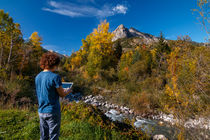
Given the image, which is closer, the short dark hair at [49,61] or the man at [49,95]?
the man at [49,95]

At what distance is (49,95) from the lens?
74.8 inches

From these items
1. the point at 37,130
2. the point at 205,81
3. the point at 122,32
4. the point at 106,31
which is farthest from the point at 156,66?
the point at 122,32

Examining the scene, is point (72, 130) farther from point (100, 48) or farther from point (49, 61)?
point (100, 48)

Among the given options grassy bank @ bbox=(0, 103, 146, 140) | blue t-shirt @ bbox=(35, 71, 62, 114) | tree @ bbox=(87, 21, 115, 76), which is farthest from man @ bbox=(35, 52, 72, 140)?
tree @ bbox=(87, 21, 115, 76)

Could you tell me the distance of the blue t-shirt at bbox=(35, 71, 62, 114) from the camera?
73.6 inches

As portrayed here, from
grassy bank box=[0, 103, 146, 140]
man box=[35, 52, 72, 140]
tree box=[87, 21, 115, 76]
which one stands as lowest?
grassy bank box=[0, 103, 146, 140]

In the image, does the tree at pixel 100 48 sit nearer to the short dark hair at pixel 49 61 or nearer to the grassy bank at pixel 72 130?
the grassy bank at pixel 72 130

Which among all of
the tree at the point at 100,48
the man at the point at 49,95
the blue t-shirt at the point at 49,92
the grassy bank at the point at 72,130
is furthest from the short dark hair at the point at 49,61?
the tree at the point at 100,48

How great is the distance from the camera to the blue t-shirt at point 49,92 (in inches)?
73.6

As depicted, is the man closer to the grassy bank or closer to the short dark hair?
the short dark hair

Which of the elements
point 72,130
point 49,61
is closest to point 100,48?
point 72,130

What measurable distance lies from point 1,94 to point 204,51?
8.89 m

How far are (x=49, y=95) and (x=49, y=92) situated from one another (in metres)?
0.05

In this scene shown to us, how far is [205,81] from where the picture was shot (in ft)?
9.86
